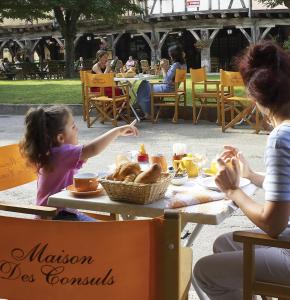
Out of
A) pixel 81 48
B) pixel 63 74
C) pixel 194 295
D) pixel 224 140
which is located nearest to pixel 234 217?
pixel 194 295

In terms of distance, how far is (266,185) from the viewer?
6.46 ft

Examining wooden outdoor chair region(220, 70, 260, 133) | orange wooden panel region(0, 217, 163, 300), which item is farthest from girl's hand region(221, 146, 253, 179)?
wooden outdoor chair region(220, 70, 260, 133)

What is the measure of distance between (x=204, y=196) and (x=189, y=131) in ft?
23.0

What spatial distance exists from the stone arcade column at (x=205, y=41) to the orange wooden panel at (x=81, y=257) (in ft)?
98.5

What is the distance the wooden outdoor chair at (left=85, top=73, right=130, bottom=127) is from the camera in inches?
373

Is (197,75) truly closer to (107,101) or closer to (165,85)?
(165,85)

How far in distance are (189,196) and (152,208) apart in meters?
0.21

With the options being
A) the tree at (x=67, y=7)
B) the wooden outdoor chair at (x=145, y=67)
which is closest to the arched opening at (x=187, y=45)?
the tree at (x=67, y=7)

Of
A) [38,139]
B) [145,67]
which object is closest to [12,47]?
[145,67]

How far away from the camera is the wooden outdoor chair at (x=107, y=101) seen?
9.48 m

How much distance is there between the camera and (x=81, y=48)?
124 ft

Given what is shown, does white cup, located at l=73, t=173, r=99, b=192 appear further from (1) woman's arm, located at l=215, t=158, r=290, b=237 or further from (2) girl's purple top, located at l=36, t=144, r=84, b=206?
(1) woman's arm, located at l=215, t=158, r=290, b=237

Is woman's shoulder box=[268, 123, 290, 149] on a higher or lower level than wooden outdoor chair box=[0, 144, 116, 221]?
higher

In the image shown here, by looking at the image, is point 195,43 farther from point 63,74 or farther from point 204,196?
point 204,196
